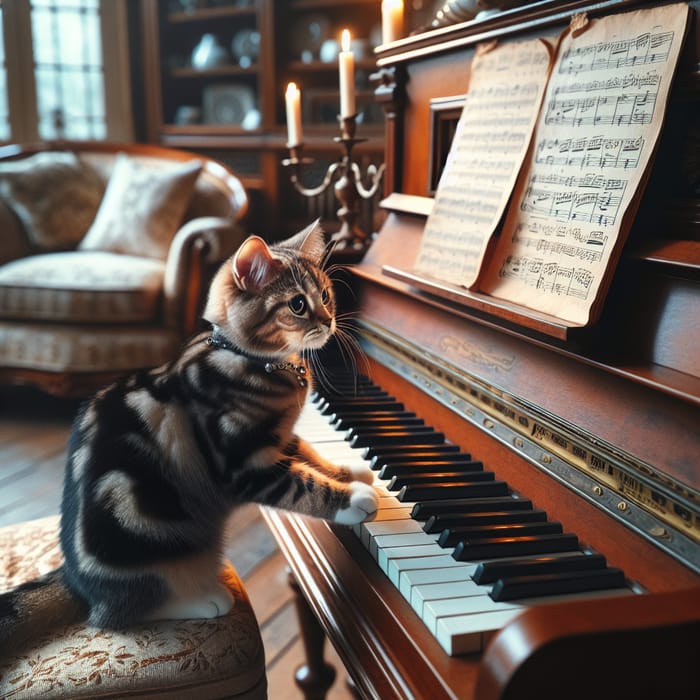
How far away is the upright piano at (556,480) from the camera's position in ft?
2.00

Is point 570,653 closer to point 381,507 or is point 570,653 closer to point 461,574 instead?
point 461,574

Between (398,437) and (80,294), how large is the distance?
259cm

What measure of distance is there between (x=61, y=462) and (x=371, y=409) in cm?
214

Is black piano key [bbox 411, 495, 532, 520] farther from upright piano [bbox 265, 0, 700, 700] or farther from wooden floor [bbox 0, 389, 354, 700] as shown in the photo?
wooden floor [bbox 0, 389, 354, 700]

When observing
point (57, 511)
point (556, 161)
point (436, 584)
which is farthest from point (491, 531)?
point (57, 511)

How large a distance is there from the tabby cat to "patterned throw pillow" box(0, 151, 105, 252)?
3.17 metres

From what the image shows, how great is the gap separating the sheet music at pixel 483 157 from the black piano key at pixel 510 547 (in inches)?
18.4

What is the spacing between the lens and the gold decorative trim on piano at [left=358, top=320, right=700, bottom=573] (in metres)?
0.83

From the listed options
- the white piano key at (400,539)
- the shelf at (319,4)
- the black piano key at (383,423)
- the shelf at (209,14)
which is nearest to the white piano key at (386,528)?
the white piano key at (400,539)

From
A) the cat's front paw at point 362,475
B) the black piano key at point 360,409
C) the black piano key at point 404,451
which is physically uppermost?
the black piano key at point 360,409

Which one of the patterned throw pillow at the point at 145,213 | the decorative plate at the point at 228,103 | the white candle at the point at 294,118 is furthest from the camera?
the decorative plate at the point at 228,103

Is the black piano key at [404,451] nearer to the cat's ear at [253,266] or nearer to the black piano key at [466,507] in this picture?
the black piano key at [466,507]

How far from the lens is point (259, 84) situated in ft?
16.8

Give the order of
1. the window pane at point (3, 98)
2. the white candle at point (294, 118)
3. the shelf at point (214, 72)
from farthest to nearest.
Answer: the shelf at point (214, 72), the window pane at point (3, 98), the white candle at point (294, 118)
